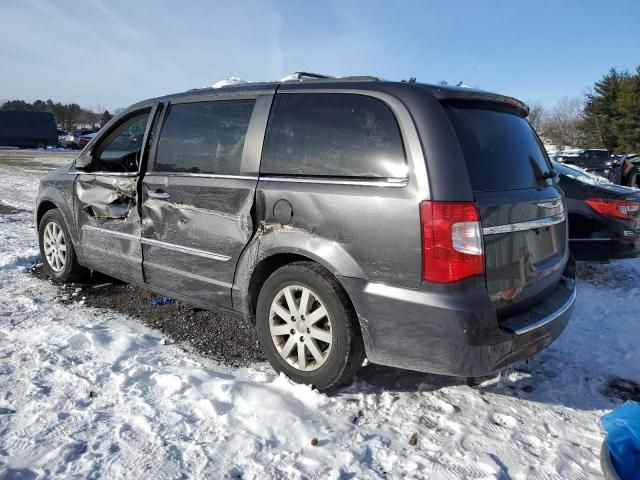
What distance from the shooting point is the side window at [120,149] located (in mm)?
4512

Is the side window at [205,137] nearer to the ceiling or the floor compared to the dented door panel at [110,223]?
nearer to the ceiling

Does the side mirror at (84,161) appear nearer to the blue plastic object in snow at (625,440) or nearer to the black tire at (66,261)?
the black tire at (66,261)

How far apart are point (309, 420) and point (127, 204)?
2.49m

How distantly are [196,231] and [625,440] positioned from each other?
2809 mm

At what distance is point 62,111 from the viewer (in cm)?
7388

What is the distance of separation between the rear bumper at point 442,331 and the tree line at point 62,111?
71.6 m

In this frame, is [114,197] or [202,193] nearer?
[202,193]

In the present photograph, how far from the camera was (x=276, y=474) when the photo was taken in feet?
7.54

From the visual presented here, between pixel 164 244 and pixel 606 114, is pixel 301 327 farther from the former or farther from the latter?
pixel 606 114

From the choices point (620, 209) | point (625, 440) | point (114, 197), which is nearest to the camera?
point (625, 440)

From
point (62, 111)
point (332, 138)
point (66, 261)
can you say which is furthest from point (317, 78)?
point (62, 111)

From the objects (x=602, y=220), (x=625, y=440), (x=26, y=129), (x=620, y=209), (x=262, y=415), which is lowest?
(x=262, y=415)

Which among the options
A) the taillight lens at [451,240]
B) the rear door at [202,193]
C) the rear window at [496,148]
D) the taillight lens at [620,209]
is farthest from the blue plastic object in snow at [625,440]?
the taillight lens at [620,209]

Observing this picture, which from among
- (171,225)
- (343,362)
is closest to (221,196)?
(171,225)
